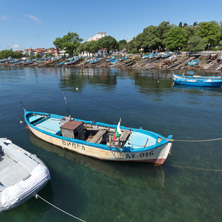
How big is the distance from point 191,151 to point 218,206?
247 inches

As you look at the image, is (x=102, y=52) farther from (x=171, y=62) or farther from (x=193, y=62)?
(x=193, y=62)

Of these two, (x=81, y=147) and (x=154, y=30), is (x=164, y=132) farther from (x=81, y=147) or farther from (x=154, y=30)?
(x=154, y=30)

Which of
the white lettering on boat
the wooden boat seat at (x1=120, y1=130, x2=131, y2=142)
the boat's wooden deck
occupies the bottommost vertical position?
the boat's wooden deck

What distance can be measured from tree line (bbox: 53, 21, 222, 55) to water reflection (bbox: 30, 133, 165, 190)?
102282 mm

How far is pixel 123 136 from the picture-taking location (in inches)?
575

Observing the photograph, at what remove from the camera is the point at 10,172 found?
11.4 m

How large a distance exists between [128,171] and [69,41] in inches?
6951

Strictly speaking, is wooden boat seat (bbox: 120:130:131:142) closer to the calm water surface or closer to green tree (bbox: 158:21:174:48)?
the calm water surface

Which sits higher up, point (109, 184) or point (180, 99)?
point (180, 99)

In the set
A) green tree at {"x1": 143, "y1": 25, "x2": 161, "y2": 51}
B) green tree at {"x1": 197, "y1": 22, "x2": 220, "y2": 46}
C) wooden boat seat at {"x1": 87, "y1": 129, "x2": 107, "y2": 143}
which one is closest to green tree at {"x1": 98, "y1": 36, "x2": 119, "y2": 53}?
green tree at {"x1": 143, "y1": 25, "x2": 161, "y2": 51}

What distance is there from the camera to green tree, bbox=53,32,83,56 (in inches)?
6086

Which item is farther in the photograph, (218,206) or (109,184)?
(109,184)

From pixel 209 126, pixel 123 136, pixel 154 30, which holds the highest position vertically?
pixel 154 30

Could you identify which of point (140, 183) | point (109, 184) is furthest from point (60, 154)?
point (140, 183)
